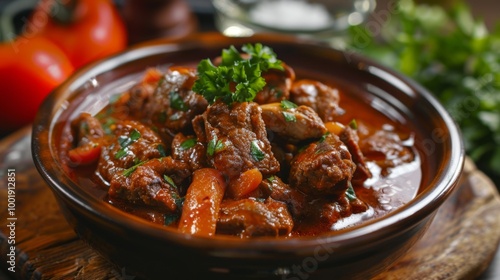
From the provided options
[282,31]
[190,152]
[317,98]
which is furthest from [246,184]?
[282,31]

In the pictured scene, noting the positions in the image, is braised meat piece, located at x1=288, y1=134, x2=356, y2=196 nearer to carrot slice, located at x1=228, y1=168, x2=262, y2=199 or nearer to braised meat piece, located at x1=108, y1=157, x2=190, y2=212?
carrot slice, located at x1=228, y1=168, x2=262, y2=199

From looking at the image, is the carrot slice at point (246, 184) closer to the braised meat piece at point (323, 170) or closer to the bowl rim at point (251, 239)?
the braised meat piece at point (323, 170)

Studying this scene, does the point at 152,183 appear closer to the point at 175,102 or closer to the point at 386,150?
the point at 175,102

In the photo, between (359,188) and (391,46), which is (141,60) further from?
(391,46)

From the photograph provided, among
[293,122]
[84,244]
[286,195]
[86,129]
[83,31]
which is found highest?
[293,122]

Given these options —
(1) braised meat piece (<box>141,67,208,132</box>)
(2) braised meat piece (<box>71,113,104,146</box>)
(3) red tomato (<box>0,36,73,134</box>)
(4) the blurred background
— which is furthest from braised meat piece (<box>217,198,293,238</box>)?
(3) red tomato (<box>0,36,73,134</box>)

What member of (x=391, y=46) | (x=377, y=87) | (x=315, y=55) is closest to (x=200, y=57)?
(x=315, y=55)
